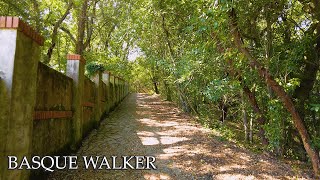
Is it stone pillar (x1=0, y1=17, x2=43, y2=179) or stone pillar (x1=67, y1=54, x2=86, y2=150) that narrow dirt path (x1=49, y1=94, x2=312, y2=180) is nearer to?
stone pillar (x1=67, y1=54, x2=86, y2=150)

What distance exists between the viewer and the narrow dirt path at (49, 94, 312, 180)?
466 centimetres

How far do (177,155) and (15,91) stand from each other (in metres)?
3.83

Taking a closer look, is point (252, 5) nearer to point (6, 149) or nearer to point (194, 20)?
point (194, 20)

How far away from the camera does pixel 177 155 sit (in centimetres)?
582

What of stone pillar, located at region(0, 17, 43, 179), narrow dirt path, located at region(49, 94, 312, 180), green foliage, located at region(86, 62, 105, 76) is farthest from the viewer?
green foliage, located at region(86, 62, 105, 76)

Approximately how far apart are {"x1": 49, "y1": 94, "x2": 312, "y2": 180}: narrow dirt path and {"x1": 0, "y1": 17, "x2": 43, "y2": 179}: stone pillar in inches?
55.5

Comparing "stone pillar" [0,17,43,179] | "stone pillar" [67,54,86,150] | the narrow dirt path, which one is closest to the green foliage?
the narrow dirt path

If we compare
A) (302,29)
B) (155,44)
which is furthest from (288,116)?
(155,44)

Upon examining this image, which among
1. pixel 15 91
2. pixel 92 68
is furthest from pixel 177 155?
pixel 92 68

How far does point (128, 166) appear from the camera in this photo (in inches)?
196

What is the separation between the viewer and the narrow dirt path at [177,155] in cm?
466

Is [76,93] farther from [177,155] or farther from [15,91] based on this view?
[15,91]

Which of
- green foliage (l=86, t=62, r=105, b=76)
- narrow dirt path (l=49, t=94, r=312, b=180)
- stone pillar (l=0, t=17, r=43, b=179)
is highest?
green foliage (l=86, t=62, r=105, b=76)

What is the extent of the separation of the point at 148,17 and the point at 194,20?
224 inches
